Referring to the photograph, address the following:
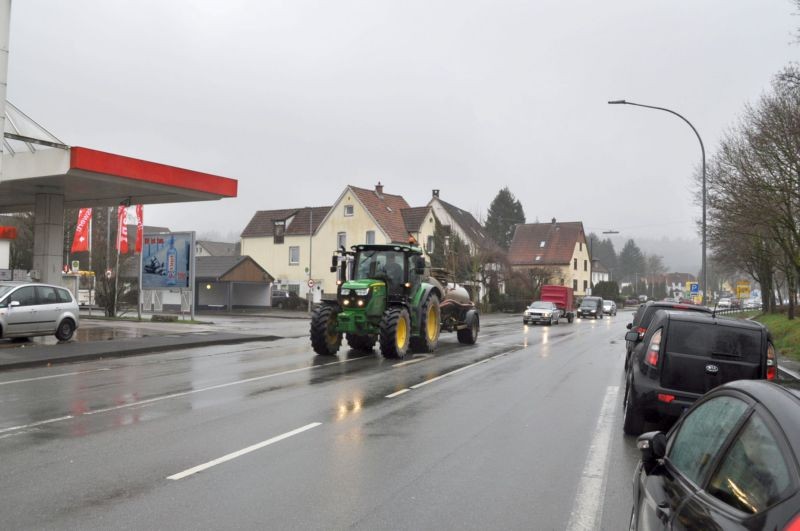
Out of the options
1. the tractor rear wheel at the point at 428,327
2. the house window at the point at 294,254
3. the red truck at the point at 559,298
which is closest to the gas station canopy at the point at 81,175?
the tractor rear wheel at the point at 428,327

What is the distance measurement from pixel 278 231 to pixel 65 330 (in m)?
45.1

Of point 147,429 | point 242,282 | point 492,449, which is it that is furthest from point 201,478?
point 242,282

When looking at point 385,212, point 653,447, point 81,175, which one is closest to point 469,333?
point 81,175

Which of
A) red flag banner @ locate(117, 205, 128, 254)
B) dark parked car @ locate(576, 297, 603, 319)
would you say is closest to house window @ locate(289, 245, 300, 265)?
dark parked car @ locate(576, 297, 603, 319)

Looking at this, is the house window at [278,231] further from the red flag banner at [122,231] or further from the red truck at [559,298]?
the red flag banner at [122,231]

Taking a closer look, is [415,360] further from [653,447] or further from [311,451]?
[653,447]

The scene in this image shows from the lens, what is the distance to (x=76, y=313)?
1923 centimetres

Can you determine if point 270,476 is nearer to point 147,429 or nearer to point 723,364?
point 147,429

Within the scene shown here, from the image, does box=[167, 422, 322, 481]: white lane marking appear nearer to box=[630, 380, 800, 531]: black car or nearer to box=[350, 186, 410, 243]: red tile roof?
box=[630, 380, 800, 531]: black car

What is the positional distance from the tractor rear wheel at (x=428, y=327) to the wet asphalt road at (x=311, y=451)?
15.6 feet

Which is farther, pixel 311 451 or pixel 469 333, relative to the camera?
pixel 469 333

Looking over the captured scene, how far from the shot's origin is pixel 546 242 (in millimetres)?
83688

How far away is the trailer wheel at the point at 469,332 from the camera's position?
22.0 metres

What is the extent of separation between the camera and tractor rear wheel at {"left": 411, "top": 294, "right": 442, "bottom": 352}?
18.2 metres
